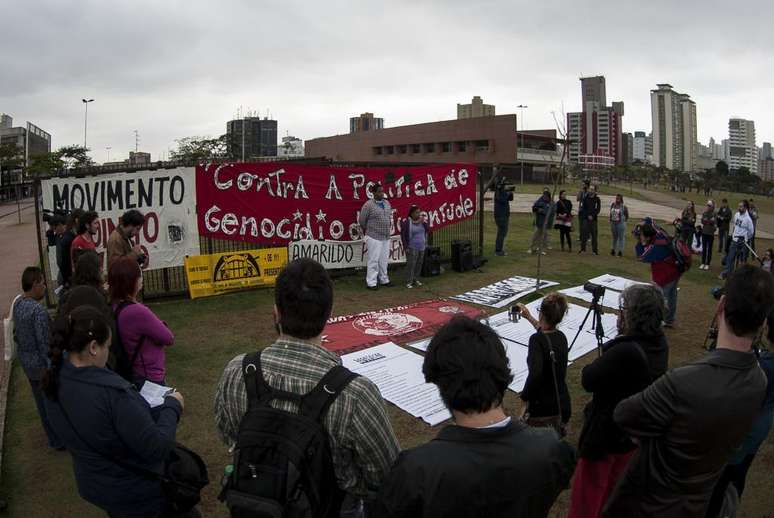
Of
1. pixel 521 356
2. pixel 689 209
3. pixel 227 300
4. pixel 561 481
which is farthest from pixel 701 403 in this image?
pixel 689 209

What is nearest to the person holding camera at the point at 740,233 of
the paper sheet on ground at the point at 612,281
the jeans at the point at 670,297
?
the paper sheet on ground at the point at 612,281

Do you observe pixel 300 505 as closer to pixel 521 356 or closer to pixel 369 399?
pixel 369 399

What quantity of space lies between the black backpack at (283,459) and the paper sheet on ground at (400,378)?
3.34m

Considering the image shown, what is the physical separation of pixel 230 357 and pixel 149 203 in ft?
12.1

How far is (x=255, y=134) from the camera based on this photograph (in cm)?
10138

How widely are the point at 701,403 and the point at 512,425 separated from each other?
0.94 meters

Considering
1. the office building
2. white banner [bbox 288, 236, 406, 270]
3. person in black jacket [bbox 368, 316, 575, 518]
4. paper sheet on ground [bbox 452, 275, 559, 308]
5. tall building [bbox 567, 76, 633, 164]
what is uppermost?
tall building [bbox 567, 76, 633, 164]

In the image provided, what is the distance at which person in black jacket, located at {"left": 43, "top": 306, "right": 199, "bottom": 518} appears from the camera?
2297 mm

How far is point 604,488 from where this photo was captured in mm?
3008

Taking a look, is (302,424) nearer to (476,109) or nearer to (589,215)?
(589,215)

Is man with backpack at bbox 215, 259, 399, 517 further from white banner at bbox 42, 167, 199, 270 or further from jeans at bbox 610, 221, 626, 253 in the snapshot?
jeans at bbox 610, 221, 626, 253

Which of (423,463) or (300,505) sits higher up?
(423,463)

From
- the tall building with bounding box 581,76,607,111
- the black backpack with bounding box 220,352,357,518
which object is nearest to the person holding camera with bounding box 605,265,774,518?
the black backpack with bounding box 220,352,357,518

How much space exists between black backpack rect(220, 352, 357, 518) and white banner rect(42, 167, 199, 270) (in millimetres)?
8021
